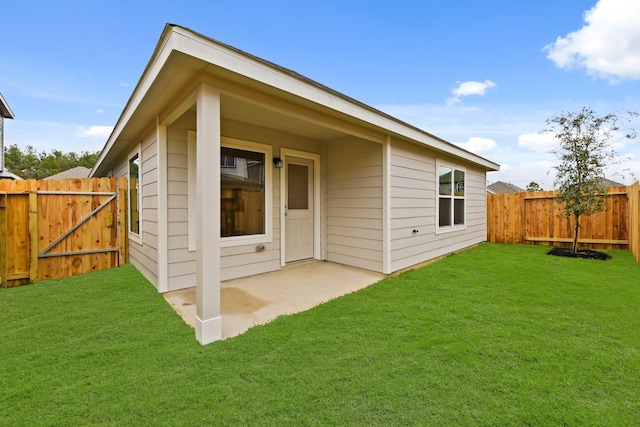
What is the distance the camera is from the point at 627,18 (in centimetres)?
528

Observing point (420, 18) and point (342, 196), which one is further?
point (420, 18)

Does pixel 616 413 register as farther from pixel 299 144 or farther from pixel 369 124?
pixel 299 144

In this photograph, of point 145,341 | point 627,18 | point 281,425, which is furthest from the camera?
point 627,18

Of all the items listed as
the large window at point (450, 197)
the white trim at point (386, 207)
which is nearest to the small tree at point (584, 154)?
the large window at point (450, 197)

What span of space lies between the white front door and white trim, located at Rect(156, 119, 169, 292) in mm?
1874

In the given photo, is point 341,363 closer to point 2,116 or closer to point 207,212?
point 207,212

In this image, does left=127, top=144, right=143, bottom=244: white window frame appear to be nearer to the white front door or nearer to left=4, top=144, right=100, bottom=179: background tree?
the white front door

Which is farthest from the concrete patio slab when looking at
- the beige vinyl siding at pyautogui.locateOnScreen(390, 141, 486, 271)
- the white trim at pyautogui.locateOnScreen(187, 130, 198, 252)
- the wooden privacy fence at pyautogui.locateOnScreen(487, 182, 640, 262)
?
the wooden privacy fence at pyautogui.locateOnScreen(487, 182, 640, 262)

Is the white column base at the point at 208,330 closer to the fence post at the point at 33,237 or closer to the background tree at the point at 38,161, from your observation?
the fence post at the point at 33,237

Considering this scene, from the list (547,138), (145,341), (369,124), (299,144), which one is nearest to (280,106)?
(369,124)

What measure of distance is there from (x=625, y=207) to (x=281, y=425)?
904 cm

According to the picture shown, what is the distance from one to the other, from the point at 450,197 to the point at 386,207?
2.66 m

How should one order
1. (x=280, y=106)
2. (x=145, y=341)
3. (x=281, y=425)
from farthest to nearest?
(x=280, y=106) → (x=145, y=341) → (x=281, y=425)

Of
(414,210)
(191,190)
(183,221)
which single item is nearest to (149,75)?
(191,190)
